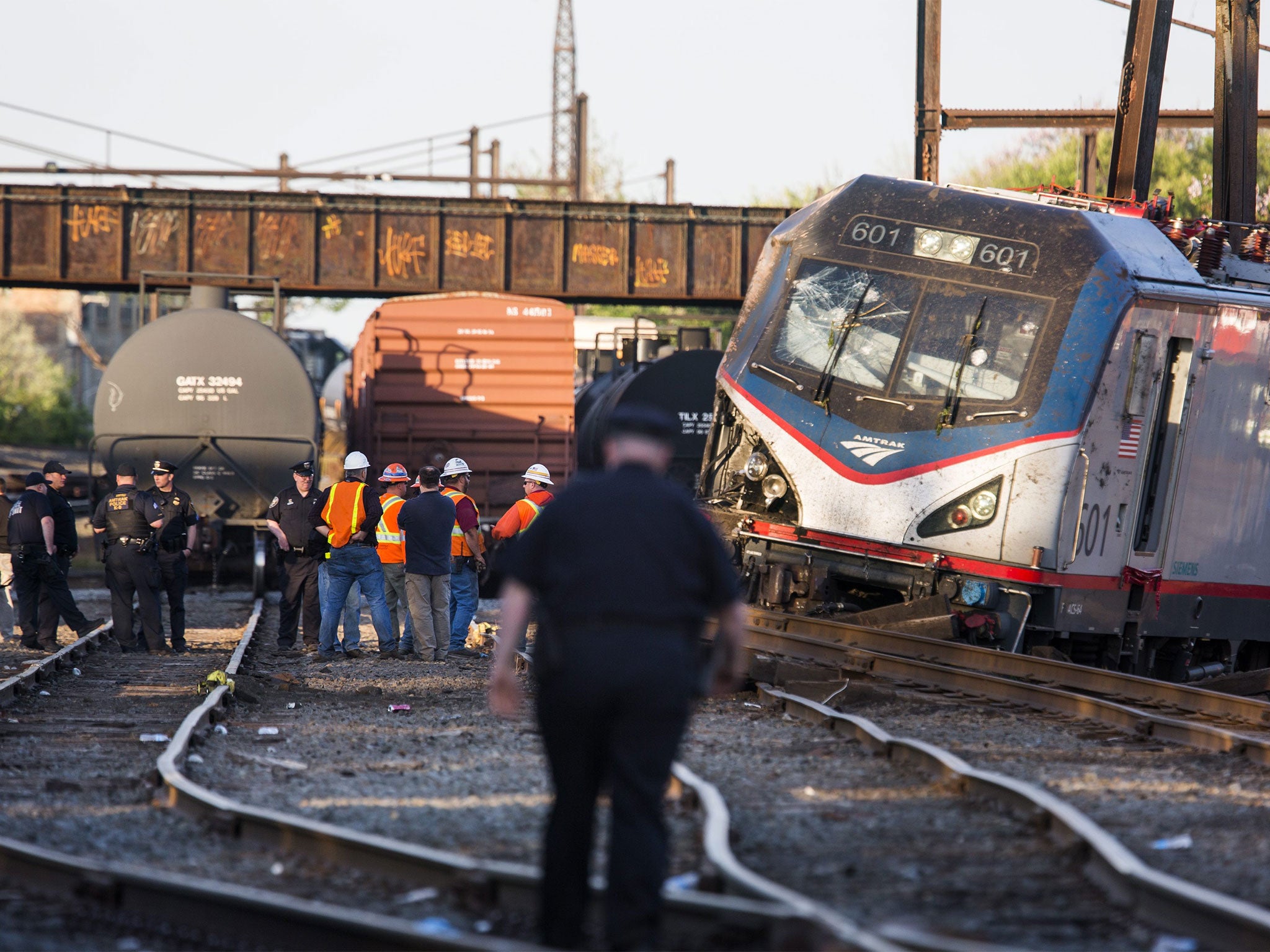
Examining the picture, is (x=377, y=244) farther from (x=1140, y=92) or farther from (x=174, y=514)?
(x=1140, y=92)

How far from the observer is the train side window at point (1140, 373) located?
1008cm

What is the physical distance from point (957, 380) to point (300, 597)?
7254mm

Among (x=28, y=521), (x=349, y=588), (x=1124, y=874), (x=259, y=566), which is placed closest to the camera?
(x=1124, y=874)

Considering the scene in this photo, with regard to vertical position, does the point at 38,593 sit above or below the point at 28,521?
below

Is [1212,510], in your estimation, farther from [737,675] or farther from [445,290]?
[445,290]

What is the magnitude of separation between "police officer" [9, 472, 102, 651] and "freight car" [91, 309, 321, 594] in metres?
4.20

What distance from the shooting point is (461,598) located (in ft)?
46.8

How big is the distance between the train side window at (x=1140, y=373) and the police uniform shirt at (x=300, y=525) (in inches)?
299

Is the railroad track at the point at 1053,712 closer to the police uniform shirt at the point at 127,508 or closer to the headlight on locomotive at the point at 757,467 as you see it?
the headlight on locomotive at the point at 757,467

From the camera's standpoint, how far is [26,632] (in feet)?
47.0

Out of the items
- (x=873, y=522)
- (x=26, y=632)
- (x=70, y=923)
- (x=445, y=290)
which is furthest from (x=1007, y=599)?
(x=445, y=290)

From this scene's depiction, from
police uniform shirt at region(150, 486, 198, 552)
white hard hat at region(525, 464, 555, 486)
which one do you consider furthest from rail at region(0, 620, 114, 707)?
white hard hat at region(525, 464, 555, 486)

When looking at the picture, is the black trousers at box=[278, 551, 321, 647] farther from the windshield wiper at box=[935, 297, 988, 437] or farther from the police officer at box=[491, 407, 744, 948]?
the police officer at box=[491, 407, 744, 948]

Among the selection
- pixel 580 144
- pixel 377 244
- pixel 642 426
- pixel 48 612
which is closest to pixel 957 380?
pixel 642 426
